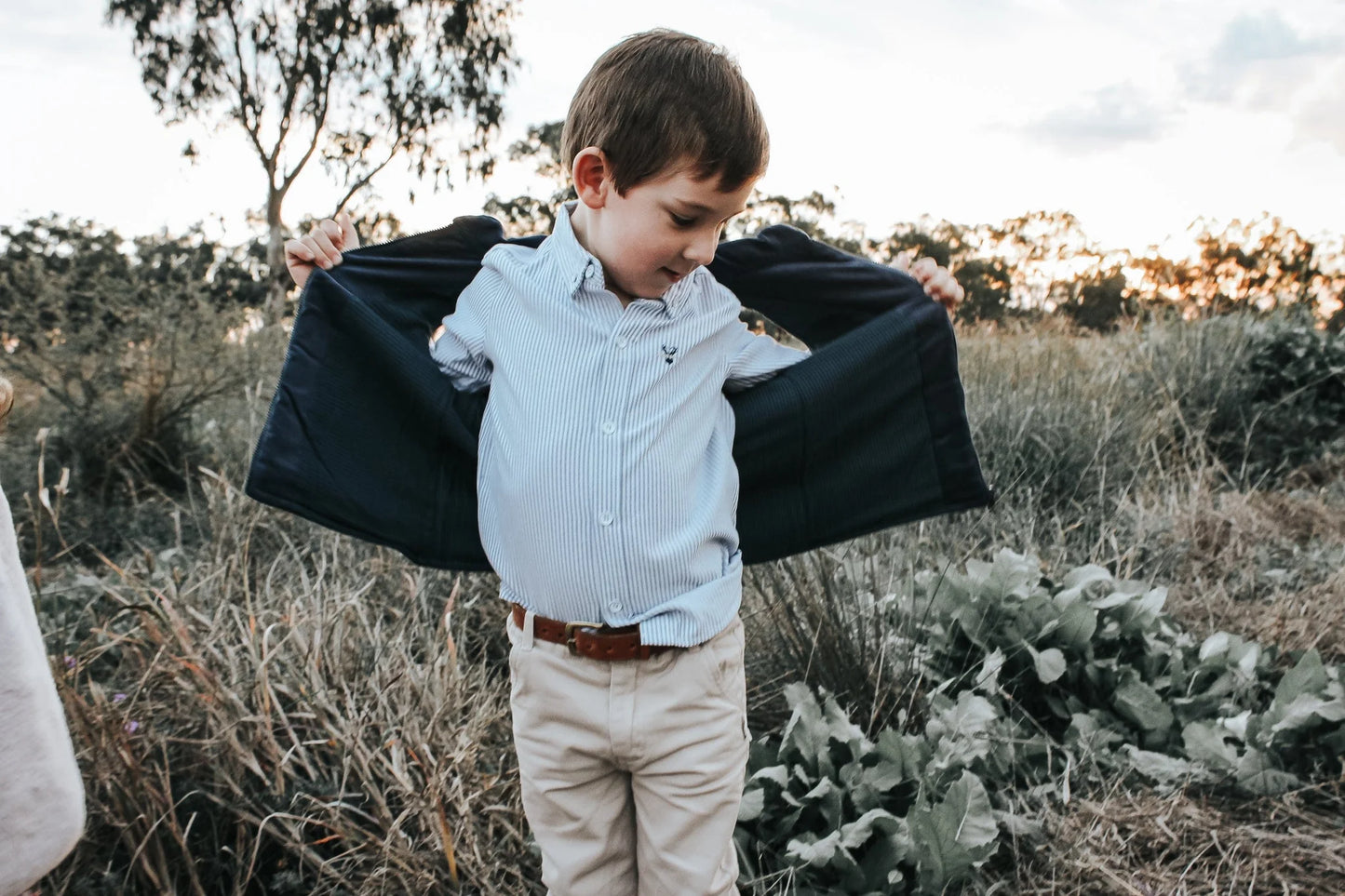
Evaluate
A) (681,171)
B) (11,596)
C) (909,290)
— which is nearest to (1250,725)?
(909,290)

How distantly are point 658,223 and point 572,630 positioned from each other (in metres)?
0.69

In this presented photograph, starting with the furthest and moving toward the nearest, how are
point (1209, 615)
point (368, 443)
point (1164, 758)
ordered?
1. point (1209, 615)
2. point (1164, 758)
3. point (368, 443)

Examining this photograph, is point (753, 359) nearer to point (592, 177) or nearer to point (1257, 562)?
point (592, 177)

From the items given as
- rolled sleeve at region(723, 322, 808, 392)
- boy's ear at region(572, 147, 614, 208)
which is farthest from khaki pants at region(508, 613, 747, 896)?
boy's ear at region(572, 147, 614, 208)

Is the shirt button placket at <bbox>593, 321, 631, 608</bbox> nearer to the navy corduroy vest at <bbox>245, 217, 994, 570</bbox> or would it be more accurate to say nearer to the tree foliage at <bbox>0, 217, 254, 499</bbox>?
the navy corduroy vest at <bbox>245, 217, 994, 570</bbox>

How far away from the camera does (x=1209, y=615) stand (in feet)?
11.6

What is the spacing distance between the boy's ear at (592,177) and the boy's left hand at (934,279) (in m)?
0.69

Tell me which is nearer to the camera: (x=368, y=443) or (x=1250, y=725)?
(x=368, y=443)

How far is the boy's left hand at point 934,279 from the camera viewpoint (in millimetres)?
2115

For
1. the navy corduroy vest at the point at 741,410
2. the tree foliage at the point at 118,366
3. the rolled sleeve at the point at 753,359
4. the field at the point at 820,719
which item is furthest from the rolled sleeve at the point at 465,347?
the tree foliage at the point at 118,366

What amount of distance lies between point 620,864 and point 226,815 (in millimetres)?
1151

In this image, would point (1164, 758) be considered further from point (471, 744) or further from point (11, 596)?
point (11, 596)

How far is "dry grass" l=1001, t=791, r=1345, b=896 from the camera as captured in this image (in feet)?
7.43

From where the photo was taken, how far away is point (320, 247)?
2010mm
